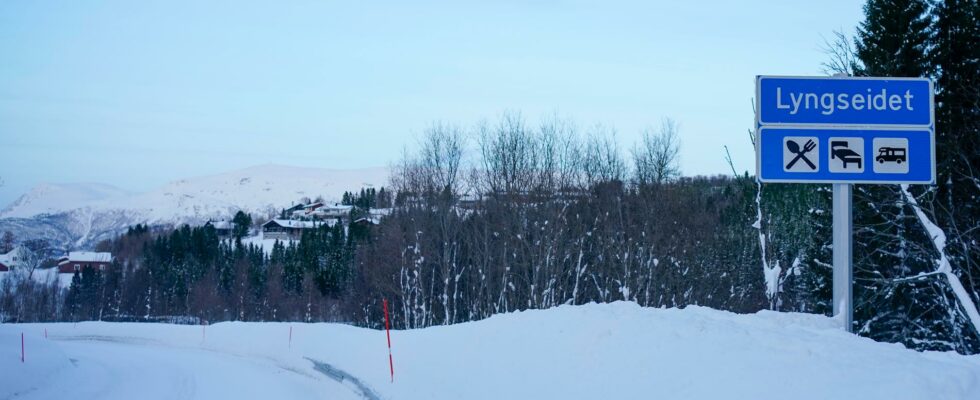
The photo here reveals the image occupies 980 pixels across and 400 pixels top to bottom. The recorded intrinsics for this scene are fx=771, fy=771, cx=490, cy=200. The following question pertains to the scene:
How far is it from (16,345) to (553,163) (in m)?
31.1


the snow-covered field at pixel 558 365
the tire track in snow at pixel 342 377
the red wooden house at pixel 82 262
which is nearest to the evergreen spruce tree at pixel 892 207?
the snow-covered field at pixel 558 365

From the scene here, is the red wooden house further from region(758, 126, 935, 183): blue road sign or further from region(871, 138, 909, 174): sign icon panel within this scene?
region(871, 138, 909, 174): sign icon panel

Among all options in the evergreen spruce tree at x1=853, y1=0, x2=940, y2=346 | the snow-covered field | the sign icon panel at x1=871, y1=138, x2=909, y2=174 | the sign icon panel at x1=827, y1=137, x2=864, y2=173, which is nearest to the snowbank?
the snow-covered field

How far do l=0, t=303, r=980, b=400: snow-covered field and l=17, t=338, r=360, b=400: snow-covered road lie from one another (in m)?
0.04

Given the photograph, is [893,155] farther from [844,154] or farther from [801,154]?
[801,154]

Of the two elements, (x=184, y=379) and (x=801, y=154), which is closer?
(x=801, y=154)

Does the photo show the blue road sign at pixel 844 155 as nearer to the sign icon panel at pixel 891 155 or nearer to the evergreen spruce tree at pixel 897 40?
the sign icon panel at pixel 891 155

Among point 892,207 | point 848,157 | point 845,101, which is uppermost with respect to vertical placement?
point 845,101

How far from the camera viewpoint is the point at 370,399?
40.6 ft

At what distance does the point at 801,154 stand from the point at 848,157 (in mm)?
475

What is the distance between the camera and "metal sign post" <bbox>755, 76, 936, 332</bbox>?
7961 millimetres

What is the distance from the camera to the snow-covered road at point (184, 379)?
46.1ft

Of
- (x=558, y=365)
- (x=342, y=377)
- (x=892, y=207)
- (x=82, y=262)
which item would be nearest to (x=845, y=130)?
(x=558, y=365)

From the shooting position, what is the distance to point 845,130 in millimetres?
8078
